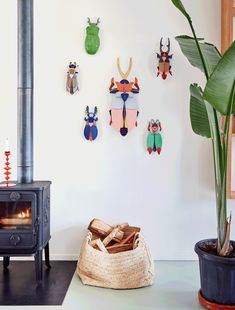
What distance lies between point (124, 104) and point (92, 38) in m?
0.62

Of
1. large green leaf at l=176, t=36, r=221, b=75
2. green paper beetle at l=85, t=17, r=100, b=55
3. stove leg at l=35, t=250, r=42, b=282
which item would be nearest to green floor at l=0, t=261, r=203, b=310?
stove leg at l=35, t=250, r=42, b=282

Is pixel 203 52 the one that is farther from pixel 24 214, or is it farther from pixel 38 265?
pixel 38 265

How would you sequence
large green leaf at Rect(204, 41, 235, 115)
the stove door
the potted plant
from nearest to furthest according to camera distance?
1. large green leaf at Rect(204, 41, 235, 115)
2. the potted plant
3. the stove door

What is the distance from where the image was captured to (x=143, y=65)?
2758 mm

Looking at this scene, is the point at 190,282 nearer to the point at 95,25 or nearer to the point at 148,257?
the point at 148,257

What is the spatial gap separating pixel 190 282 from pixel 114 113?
1.50 metres

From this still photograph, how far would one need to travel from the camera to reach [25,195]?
90.0 inches

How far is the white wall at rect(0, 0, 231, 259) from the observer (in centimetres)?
273

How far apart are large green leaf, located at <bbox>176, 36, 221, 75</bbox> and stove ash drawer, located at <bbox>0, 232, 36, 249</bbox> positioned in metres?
1.67

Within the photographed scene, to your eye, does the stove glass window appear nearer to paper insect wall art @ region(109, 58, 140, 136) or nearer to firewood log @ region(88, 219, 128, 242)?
firewood log @ region(88, 219, 128, 242)

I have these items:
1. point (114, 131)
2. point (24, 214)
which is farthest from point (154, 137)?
point (24, 214)

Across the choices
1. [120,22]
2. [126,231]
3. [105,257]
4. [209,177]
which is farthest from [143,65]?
[105,257]

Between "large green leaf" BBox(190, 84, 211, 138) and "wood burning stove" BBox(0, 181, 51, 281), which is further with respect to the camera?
"wood burning stove" BBox(0, 181, 51, 281)

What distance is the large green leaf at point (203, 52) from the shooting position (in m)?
1.95
